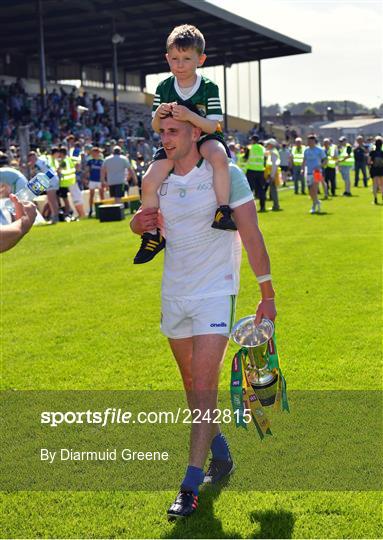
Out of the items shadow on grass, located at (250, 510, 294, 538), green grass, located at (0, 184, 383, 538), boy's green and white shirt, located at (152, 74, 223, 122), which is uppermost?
Answer: boy's green and white shirt, located at (152, 74, 223, 122)

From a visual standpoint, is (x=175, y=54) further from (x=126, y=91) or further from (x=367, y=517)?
(x=126, y=91)

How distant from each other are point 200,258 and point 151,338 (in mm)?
4048

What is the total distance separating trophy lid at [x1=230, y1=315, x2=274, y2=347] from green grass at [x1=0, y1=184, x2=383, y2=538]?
0.79 metres

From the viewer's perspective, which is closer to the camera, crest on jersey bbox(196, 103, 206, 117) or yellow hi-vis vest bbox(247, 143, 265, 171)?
crest on jersey bbox(196, 103, 206, 117)

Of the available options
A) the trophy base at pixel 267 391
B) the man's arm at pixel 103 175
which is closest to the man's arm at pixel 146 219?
the trophy base at pixel 267 391

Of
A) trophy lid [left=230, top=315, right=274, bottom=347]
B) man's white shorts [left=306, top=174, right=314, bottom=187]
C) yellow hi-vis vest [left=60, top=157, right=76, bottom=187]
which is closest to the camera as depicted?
trophy lid [left=230, top=315, right=274, bottom=347]

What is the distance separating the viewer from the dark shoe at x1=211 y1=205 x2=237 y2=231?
414 cm

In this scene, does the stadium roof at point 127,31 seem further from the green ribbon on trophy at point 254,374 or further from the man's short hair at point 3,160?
the green ribbon on trophy at point 254,374

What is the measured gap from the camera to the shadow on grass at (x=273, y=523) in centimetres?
394

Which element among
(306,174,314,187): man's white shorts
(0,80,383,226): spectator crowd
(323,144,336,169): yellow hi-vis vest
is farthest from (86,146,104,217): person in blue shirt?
(323,144,336,169): yellow hi-vis vest

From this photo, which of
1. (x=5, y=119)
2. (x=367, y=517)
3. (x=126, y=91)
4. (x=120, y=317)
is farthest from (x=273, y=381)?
(x=126, y=91)

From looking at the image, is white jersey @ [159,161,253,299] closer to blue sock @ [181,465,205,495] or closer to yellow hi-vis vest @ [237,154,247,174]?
blue sock @ [181,465,205,495]

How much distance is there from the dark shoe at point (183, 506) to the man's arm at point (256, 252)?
0.91 m

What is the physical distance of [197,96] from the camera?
4621mm
